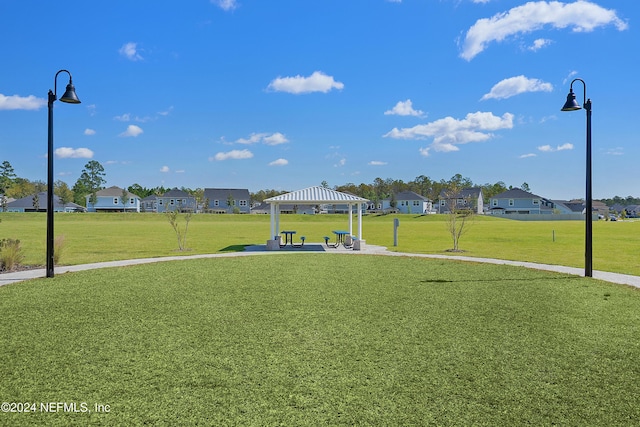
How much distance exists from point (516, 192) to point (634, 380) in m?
90.6

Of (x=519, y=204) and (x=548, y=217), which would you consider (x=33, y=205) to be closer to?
(x=548, y=217)

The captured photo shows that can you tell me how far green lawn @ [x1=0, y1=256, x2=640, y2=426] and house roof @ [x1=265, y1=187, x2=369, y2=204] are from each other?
9.20m

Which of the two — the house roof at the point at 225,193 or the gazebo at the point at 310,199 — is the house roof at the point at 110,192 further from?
the gazebo at the point at 310,199

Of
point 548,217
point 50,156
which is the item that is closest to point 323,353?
point 50,156

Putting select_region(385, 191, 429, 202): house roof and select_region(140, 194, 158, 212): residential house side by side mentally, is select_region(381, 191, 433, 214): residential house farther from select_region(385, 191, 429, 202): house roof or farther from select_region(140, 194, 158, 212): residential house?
select_region(140, 194, 158, 212): residential house

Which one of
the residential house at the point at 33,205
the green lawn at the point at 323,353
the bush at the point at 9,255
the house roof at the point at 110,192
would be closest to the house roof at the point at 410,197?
the house roof at the point at 110,192

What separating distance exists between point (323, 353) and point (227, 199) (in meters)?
87.8

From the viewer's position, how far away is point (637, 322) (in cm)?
663

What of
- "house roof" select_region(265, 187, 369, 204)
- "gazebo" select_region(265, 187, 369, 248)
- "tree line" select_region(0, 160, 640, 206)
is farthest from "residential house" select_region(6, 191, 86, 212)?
"house roof" select_region(265, 187, 369, 204)

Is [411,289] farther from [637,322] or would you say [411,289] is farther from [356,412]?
[356,412]

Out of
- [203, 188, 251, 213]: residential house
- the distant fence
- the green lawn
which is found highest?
[203, 188, 251, 213]: residential house

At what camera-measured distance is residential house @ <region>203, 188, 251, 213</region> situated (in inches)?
3533

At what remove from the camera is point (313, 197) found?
19.0 meters

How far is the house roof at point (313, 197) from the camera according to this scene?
60.8 ft
